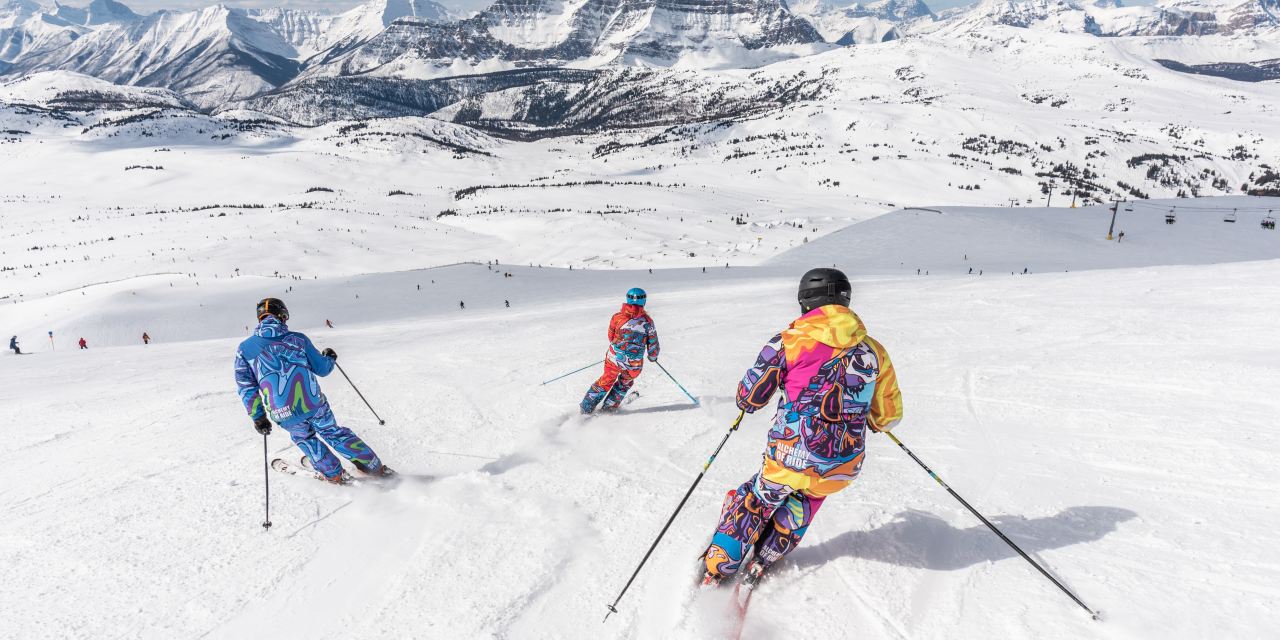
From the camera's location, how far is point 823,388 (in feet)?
11.1

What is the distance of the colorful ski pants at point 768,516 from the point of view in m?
3.59

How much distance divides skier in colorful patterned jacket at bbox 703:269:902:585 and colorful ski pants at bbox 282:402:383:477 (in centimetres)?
363

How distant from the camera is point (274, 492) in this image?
513cm

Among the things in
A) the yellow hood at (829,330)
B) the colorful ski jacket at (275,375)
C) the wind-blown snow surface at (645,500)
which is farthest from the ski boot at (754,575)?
the colorful ski jacket at (275,375)

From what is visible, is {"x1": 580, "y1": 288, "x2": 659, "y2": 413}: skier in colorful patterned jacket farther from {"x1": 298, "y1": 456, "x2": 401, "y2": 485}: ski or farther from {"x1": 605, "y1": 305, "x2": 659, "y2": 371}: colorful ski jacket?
{"x1": 298, "y1": 456, "x2": 401, "y2": 485}: ski

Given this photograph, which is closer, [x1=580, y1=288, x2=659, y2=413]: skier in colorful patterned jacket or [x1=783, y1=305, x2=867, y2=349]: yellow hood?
[x1=783, y1=305, x2=867, y2=349]: yellow hood

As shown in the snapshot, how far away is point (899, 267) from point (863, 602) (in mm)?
29658

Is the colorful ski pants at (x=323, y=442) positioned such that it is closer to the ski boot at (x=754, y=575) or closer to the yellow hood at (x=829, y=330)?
the ski boot at (x=754, y=575)

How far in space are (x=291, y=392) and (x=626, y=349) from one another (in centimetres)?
→ 362

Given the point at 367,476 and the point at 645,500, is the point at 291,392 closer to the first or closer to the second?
the point at 367,476

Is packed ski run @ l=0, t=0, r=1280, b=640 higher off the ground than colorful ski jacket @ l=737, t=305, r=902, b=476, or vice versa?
colorful ski jacket @ l=737, t=305, r=902, b=476

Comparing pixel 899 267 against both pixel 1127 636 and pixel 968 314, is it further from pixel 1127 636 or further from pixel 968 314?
pixel 1127 636

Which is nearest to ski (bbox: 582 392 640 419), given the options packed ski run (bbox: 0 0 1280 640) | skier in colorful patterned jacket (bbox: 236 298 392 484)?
packed ski run (bbox: 0 0 1280 640)

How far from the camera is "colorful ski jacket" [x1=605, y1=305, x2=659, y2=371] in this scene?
23.1ft
